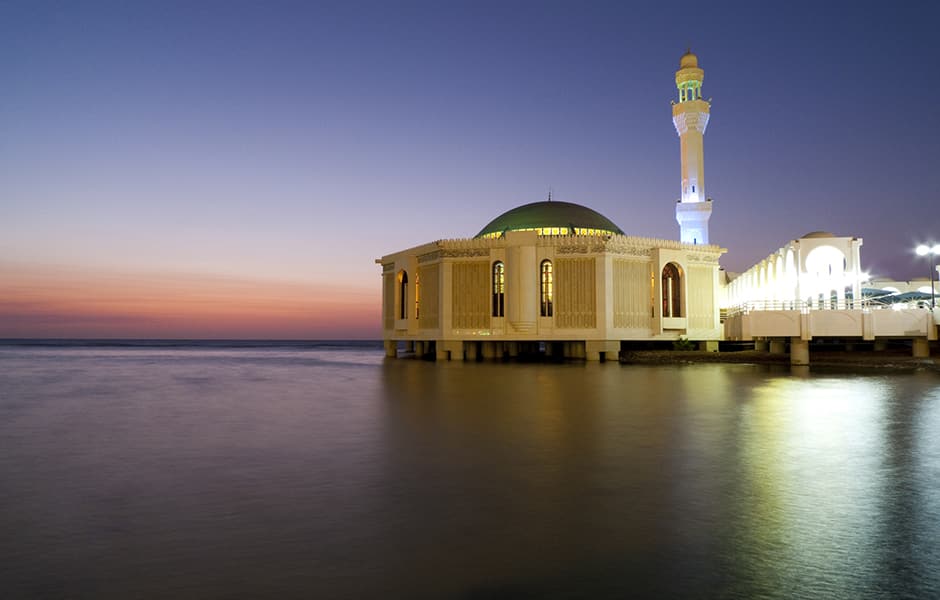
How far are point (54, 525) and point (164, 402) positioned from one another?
14833mm

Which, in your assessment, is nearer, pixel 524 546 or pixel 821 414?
pixel 524 546

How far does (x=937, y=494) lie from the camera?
27.0ft

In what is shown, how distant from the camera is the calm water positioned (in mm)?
5547

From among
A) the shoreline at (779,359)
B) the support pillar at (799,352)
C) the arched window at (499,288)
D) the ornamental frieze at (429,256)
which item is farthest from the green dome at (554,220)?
the support pillar at (799,352)

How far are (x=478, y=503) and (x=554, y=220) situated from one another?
44679 millimetres

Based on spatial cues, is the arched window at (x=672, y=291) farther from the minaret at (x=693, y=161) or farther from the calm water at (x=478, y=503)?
the calm water at (x=478, y=503)

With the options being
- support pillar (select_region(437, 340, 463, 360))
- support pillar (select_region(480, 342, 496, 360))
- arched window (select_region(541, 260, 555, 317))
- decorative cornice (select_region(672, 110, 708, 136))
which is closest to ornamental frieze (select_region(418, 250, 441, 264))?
support pillar (select_region(437, 340, 463, 360))

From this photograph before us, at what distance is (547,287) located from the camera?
4309 cm

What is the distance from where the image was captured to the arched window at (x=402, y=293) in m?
51.5

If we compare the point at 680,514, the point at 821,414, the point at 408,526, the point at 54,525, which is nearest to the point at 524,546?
the point at 408,526

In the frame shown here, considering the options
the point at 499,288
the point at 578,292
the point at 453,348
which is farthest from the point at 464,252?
the point at 578,292

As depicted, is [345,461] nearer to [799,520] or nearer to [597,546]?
[597,546]

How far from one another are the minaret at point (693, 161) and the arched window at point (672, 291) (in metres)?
13.9

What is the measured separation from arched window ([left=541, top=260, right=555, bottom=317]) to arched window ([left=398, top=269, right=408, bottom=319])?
1246 cm
